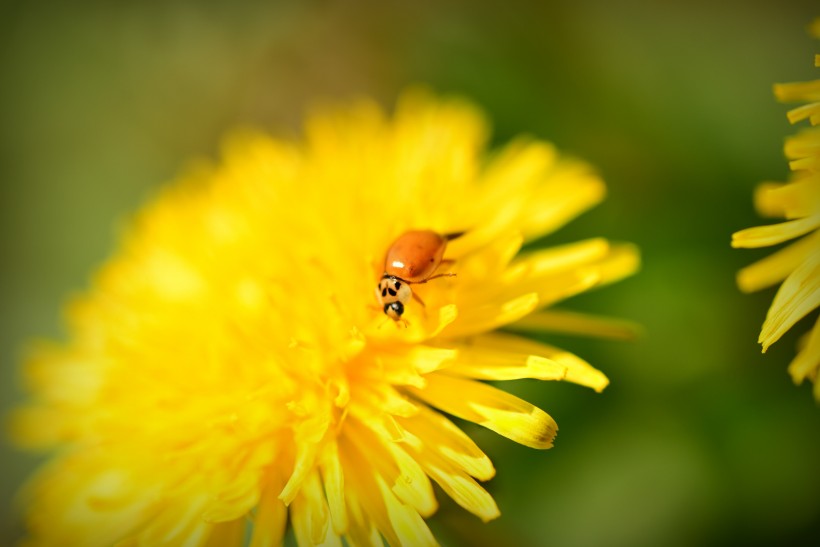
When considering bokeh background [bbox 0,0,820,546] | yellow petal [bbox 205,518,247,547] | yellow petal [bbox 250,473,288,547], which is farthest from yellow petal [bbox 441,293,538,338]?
yellow petal [bbox 205,518,247,547]

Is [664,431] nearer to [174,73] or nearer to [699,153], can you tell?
[699,153]

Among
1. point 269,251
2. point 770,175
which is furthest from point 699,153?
point 269,251

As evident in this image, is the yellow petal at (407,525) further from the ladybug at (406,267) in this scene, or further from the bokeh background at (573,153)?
the ladybug at (406,267)

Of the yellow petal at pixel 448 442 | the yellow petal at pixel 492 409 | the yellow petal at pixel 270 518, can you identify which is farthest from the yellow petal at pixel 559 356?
the yellow petal at pixel 270 518

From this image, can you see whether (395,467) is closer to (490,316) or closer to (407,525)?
(407,525)

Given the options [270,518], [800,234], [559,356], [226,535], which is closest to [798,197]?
[800,234]

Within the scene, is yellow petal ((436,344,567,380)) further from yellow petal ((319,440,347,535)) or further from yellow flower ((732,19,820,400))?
yellow flower ((732,19,820,400))

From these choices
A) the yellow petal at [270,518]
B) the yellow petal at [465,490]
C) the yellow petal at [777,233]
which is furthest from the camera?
the yellow petal at [270,518]
